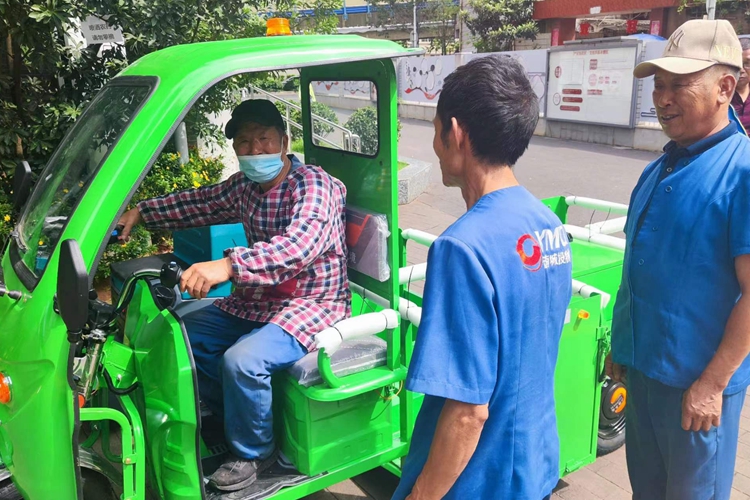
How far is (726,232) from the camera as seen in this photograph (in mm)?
1856

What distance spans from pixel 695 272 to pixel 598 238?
1.69m

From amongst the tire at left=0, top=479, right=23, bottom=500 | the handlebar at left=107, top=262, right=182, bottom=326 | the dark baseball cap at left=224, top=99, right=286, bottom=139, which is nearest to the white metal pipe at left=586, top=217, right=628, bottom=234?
the dark baseball cap at left=224, top=99, right=286, bottom=139

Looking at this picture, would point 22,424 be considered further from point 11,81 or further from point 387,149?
point 11,81

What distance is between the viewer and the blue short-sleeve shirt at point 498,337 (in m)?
1.34

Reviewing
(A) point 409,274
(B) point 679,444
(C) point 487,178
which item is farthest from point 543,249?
(A) point 409,274

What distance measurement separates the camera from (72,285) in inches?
61.2

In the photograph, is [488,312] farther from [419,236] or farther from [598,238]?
[598,238]

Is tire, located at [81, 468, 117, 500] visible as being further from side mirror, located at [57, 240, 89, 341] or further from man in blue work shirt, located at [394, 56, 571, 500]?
man in blue work shirt, located at [394, 56, 571, 500]

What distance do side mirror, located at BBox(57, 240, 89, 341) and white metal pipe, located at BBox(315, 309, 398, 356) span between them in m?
0.81

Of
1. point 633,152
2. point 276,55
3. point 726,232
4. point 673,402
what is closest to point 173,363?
point 276,55

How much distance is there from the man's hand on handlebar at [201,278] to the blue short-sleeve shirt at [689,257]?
4.62ft

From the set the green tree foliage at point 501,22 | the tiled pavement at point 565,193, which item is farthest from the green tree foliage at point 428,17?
the tiled pavement at point 565,193

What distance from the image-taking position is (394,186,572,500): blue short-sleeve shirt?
52.9 inches

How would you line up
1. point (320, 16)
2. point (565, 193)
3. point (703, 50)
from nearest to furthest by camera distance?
point (703, 50), point (320, 16), point (565, 193)
